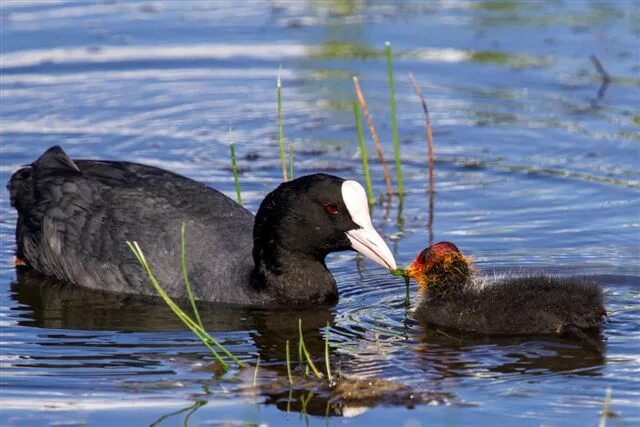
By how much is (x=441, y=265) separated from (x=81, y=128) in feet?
15.5

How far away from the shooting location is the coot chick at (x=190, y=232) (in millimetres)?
7051

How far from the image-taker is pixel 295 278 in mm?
7258

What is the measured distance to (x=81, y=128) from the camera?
1057 centimetres

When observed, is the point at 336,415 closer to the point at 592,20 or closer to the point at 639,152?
the point at 639,152

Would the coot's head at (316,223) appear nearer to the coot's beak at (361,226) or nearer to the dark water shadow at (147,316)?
the coot's beak at (361,226)

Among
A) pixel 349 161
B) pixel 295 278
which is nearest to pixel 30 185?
pixel 295 278

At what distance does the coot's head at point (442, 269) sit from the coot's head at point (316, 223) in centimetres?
17

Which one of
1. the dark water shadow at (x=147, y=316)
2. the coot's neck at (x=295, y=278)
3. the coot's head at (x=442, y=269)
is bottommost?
the dark water shadow at (x=147, y=316)

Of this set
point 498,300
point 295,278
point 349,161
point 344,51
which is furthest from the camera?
point 344,51

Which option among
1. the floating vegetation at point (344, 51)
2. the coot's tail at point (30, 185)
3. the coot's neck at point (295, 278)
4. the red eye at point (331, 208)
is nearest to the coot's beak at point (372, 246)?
the red eye at point (331, 208)

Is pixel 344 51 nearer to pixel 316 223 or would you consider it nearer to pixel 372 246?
pixel 316 223

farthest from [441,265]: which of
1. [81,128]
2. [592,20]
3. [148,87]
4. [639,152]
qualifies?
[592,20]

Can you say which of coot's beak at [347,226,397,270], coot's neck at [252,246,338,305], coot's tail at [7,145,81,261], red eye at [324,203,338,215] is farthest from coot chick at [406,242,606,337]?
coot's tail at [7,145,81,261]

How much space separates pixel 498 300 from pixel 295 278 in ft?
4.15
